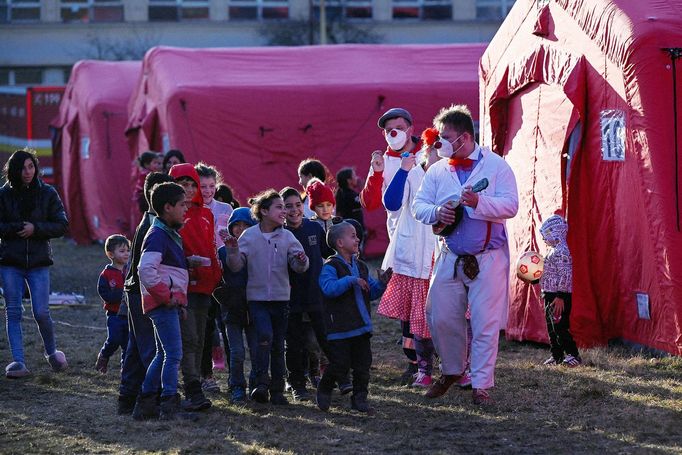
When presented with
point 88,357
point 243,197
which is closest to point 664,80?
point 88,357

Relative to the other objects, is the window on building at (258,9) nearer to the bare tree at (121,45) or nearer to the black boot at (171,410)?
the bare tree at (121,45)

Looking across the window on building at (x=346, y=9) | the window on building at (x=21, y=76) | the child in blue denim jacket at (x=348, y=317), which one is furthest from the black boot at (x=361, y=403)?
the window on building at (x=21, y=76)

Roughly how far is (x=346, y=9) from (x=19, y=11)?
1101cm

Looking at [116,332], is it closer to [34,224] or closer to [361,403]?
[34,224]

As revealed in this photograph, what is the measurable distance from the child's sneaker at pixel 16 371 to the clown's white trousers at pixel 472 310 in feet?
11.3

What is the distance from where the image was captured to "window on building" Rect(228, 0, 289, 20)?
4306 centimetres

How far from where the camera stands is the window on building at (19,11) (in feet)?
141

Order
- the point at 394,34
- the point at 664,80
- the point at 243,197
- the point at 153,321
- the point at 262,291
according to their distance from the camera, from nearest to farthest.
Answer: the point at 153,321, the point at 262,291, the point at 664,80, the point at 243,197, the point at 394,34

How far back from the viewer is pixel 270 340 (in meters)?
8.42

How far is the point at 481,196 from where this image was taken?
796 cm

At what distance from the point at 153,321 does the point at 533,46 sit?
479cm

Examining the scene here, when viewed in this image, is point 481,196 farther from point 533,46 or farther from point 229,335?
point 533,46

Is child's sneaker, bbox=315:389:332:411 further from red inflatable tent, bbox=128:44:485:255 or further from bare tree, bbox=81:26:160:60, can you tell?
bare tree, bbox=81:26:160:60

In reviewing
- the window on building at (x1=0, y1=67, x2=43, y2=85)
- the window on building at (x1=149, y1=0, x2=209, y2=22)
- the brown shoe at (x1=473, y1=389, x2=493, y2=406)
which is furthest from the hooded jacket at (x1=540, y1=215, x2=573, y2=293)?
the window on building at (x1=0, y1=67, x2=43, y2=85)
